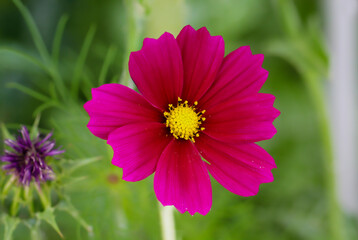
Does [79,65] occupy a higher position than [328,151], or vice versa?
[79,65]

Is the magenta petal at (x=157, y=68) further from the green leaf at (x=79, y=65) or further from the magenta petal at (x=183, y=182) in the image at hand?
the green leaf at (x=79, y=65)

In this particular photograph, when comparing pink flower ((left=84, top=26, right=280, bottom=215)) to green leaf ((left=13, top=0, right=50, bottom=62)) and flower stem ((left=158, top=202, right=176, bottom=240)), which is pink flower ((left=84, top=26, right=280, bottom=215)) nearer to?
flower stem ((left=158, top=202, right=176, bottom=240))

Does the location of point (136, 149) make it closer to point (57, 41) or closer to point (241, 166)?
point (241, 166)

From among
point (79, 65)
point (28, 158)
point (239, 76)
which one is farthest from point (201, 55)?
point (79, 65)

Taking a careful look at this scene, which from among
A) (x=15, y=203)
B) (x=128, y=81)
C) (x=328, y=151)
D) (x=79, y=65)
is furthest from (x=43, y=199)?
(x=328, y=151)

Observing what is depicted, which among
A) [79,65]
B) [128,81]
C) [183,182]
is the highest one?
[79,65]

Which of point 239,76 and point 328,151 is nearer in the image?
point 239,76

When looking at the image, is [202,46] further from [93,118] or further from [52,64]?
[52,64]

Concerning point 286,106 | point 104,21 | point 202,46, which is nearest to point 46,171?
point 202,46

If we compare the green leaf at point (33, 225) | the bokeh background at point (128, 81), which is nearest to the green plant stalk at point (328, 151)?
the bokeh background at point (128, 81)
